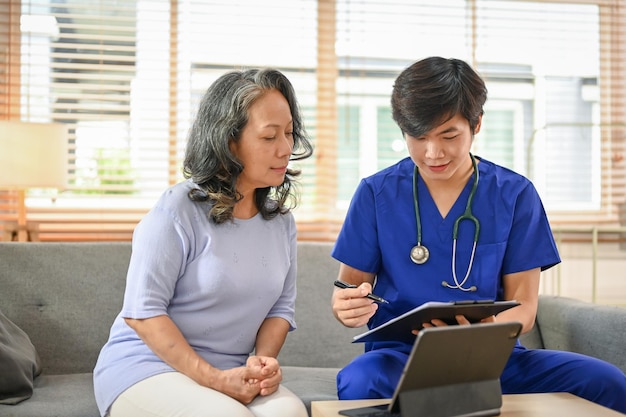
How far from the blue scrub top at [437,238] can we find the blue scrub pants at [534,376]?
0.16m

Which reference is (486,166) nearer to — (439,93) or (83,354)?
(439,93)

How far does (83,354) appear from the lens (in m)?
2.38

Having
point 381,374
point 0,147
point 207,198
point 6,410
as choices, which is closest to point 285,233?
point 207,198

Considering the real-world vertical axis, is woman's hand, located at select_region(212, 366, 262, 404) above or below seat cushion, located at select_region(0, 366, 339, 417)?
above

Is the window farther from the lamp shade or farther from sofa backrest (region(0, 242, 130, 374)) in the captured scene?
sofa backrest (region(0, 242, 130, 374))

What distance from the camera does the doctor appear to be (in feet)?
5.59

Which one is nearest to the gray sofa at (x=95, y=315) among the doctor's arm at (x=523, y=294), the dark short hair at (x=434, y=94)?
the doctor's arm at (x=523, y=294)

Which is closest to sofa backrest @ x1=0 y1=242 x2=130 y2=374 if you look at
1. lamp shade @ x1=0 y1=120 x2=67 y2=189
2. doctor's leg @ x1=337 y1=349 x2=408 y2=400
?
lamp shade @ x1=0 y1=120 x2=67 y2=189

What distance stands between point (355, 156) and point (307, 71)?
0.45m

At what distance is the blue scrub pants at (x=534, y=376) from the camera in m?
1.65

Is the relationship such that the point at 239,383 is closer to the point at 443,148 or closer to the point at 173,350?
the point at 173,350

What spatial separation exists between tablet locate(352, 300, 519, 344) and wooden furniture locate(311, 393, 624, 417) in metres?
0.13

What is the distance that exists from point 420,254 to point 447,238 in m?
0.08

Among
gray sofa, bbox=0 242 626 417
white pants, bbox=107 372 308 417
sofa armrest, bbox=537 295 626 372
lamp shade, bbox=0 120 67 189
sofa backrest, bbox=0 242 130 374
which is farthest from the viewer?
lamp shade, bbox=0 120 67 189
